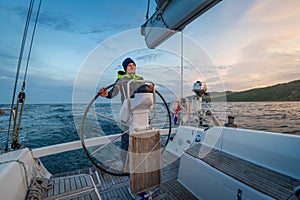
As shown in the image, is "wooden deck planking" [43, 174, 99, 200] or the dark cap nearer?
"wooden deck planking" [43, 174, 99, 200]

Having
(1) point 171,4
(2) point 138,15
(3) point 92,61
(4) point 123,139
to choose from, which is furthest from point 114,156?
(2) point 138,15

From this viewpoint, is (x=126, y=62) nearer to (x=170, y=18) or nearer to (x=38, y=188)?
(x=170, y=18)

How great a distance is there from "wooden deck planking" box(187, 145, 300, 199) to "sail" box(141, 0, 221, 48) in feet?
4.17

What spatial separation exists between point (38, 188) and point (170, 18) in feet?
5.27

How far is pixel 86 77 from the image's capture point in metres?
1.23

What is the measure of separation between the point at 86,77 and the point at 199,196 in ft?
4.99

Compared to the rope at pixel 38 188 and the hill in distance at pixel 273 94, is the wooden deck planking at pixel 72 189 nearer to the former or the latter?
the rope at pixel 38 188

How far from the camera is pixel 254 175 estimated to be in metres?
1.22

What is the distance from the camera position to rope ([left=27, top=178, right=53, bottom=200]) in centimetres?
93

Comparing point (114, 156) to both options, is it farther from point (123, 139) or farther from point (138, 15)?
point (138, 15)

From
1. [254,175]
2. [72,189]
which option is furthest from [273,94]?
[72,189]

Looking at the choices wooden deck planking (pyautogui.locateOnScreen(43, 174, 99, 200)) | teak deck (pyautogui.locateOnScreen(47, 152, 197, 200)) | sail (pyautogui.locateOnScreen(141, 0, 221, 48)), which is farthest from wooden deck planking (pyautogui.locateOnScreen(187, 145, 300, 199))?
sail (pyautogui.locateOnScreen(141, 0, 221, 48))

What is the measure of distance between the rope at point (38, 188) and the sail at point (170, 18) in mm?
1530

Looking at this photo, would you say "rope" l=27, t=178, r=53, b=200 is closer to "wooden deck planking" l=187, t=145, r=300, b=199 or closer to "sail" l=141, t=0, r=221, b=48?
"wooden deck planking" l=187, t=145, r=300, b=199
